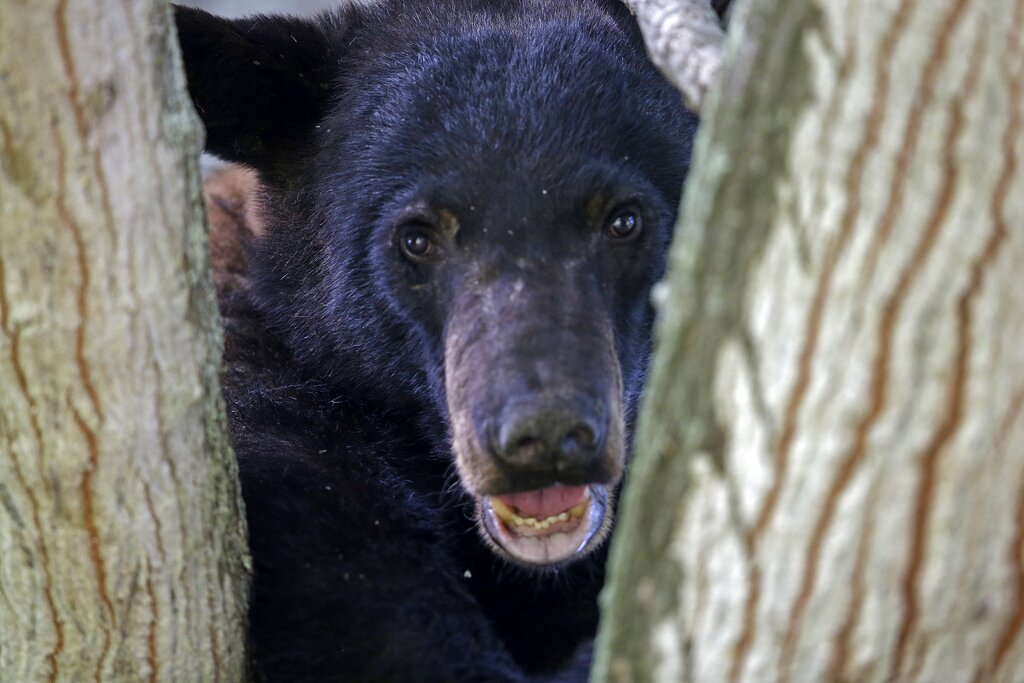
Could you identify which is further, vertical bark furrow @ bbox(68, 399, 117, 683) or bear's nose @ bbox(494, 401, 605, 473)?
bear's nose @ bbox(494, 401, 605, 473)

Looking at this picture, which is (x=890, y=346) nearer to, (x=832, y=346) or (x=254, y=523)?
(x=832, y=346)

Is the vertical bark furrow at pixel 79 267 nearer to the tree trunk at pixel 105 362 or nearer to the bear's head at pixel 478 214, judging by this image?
the tree trunk at pixel 105 362

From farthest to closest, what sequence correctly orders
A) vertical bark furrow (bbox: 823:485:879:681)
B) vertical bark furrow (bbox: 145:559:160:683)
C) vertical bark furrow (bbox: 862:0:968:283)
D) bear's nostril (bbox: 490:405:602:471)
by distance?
bear's nostril (bbox: 490:405:602:471) < vertical bark furrow (bbox: 145:559:160:683) < vertical bark furrow (bbox: 823:485:879:681) < vertical bark furrow (bbox: 862:0:968:283)

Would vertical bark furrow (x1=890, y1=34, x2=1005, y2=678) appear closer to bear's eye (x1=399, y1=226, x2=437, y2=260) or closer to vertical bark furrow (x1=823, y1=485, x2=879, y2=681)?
vertical bark furrow (x1=823, y1=485, x2=879, y2=681)

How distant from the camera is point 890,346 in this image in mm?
1548

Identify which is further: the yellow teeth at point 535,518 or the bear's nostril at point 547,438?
the yellow teeth at point 535,518

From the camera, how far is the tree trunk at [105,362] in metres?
2.07

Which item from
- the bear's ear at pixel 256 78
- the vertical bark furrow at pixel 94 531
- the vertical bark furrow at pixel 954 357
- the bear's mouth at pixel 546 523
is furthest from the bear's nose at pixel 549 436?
the bear's ear at pixel 256 78

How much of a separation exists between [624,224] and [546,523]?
0.89 m

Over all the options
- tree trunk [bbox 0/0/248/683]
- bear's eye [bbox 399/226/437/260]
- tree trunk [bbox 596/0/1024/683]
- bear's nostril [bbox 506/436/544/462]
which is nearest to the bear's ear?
bear's eye [bbox 399/226/437/260]

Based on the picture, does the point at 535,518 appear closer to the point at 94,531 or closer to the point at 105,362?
the point at 94,531

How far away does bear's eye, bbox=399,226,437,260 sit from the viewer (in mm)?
3593

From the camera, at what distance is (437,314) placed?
3.60 meters

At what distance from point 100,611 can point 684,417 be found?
1.36m
